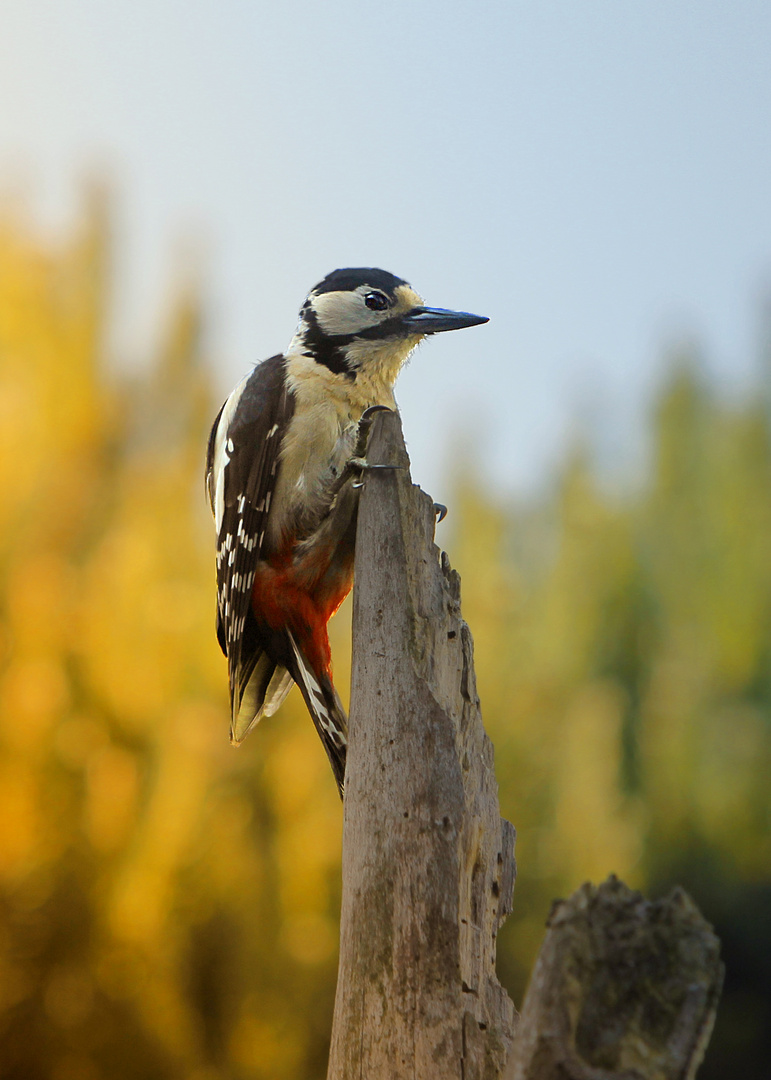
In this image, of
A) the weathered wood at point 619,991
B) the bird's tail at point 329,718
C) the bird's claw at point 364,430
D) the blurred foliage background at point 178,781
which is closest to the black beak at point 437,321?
the bird's claw at point 364,430

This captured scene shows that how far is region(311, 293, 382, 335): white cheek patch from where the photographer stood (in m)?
2.58

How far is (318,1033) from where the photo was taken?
483 cm

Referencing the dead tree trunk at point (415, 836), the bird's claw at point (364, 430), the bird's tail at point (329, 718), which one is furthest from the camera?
the bird's claw at point (364, 430)

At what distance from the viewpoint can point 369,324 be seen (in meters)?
2.57

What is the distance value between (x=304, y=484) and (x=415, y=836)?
0.97 metres

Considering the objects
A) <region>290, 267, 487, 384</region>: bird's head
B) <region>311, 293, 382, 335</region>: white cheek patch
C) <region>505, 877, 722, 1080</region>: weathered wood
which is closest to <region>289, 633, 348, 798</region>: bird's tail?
<region>290, 267, 487, 384</region>: bird's head

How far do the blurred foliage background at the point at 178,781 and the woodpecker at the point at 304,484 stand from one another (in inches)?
87.5

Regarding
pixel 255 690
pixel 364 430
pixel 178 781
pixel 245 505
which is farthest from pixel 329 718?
pixel 178 781

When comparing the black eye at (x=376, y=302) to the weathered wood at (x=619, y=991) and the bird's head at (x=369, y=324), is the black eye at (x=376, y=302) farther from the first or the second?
the weathered wood at (x=619, y=991)

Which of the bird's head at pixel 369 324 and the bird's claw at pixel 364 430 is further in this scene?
the bird's head at pixel 369 324

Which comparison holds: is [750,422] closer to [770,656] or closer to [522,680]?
[770,656]

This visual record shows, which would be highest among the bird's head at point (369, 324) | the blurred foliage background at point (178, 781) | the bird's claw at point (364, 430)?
the bird's head at point (369, 324)

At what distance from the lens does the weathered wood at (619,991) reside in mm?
1057

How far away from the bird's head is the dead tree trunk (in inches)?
22.0
